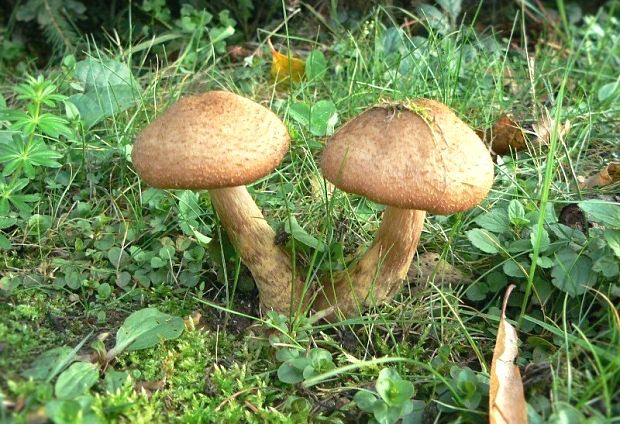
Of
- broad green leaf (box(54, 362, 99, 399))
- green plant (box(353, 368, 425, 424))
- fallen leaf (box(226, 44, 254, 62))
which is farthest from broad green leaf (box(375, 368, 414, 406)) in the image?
fallen leaf (box(226, 44, 254, 62))

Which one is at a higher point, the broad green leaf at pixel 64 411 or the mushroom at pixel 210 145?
the mushroom at pixel 210 145

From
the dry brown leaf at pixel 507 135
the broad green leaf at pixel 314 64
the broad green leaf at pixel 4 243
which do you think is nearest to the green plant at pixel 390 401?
the broad green leaf at pixel 4 243

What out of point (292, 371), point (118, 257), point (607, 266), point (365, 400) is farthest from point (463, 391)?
point (118, 257)

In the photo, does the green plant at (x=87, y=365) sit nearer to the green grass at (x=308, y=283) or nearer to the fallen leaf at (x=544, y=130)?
the green grass at (x=308, y=283)

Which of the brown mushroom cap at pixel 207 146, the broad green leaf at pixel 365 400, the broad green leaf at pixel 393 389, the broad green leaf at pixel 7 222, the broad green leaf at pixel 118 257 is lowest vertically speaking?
the broad green leaf at pixel 118 257

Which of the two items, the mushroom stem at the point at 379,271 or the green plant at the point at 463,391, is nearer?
the green plant at the point at 463,391
